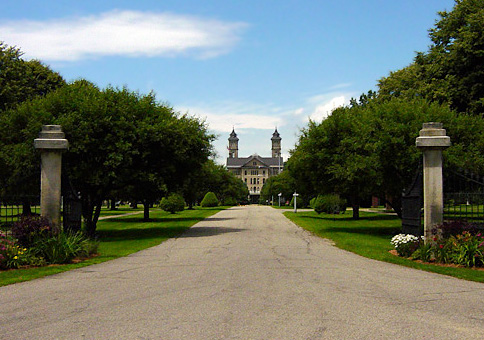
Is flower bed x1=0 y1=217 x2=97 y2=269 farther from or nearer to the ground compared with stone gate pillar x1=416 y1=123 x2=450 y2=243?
nearer to the ground

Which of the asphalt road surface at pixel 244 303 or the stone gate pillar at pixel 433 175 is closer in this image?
Answer: the asphalt road surface at pixel 244 303

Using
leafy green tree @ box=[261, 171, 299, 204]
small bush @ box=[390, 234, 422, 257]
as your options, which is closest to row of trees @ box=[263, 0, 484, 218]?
small bush @ box=[390, 234, 422, 257]

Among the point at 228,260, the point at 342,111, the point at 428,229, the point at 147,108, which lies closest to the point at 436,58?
the point at 342,111

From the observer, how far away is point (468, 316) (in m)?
7.07

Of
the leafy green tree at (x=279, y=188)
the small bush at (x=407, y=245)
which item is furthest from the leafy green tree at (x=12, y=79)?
the leafy green tree at (x=279, y=188)

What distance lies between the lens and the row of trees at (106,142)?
22375 mm

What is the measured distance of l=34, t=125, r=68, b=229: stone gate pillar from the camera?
15.2m

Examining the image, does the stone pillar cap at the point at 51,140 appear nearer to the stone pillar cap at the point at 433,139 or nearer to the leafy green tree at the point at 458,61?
the stone pillar cap at the point at 433,139

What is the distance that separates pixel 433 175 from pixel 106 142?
14.0 metres

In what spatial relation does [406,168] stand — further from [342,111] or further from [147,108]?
[147,108]

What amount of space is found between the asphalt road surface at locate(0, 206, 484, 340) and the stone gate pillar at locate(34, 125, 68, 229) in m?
3.00

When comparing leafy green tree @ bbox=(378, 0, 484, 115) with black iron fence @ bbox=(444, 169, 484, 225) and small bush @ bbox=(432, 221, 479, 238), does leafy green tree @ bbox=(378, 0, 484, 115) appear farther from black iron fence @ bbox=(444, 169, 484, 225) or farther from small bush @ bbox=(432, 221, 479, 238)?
small bush @ bbox=(432, 221, 479, 238)

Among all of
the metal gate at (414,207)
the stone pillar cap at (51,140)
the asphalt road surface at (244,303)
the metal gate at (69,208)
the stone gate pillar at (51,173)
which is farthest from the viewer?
the metal gate at (69,208)

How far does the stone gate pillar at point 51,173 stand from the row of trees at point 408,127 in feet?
40.8
